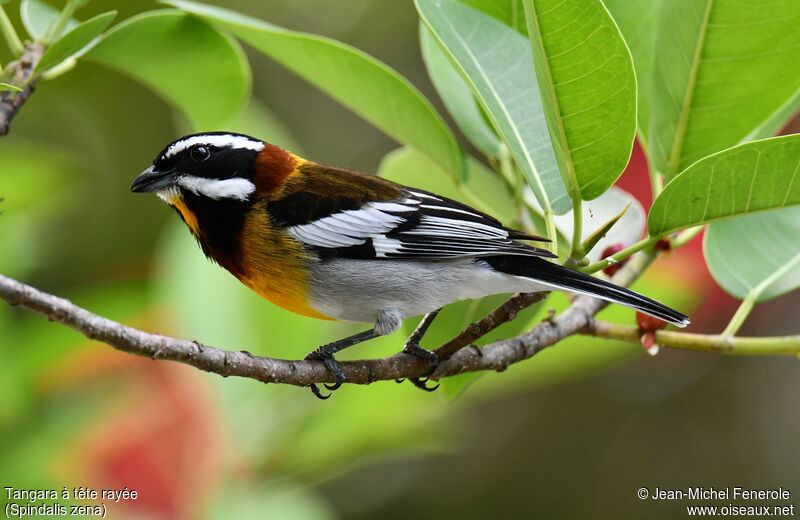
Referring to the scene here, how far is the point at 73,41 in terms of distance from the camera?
2.13m

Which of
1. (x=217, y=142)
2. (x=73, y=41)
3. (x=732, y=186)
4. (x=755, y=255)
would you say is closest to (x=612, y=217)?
(x=755, y=255)

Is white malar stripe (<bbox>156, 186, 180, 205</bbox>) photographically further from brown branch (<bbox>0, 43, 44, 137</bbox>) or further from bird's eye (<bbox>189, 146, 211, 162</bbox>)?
brown branch (<bbox>0, 43, 44, 137</bbox>)

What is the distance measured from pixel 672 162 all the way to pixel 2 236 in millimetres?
2426

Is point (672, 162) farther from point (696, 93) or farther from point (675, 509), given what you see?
point (675, 509)

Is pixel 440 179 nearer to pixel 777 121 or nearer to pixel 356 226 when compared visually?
pixel 356 226

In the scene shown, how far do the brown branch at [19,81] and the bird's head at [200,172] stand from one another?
1.43ft

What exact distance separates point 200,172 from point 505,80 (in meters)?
0.95

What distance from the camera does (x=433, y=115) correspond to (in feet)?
8.38

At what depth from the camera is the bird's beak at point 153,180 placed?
8.55 feet

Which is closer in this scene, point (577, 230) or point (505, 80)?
point (577, 230)

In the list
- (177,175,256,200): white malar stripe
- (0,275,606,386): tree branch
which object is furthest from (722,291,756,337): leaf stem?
(177,175,256,200): white malar stripe

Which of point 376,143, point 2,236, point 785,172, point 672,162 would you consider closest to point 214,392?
point 2,236

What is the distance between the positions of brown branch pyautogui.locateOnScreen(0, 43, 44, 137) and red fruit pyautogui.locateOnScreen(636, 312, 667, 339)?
1637 millimetres

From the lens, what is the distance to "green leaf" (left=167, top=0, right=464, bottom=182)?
2.42 meters
